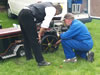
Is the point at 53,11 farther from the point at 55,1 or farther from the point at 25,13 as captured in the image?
the point at 55,1

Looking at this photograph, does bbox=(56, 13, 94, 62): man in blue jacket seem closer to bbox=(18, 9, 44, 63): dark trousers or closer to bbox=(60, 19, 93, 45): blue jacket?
bbox=(60, 19, 93, 45): blue jacket

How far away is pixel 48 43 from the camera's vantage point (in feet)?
18.3

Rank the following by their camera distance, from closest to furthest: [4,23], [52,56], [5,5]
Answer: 1. [52,56]
2. [4,23]
3. [5,5]

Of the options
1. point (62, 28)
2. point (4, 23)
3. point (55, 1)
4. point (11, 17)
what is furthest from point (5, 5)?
point (62, 28)

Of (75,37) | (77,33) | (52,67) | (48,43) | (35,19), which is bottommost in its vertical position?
(52,67)

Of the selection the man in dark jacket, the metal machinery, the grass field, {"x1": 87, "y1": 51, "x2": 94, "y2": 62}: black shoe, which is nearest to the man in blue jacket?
{"x1": 87, "y1": 51, "x2": 94, "y2": 62}: black shoe

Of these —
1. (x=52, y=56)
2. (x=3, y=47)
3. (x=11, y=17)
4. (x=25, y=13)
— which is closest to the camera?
(x=25, y=13)

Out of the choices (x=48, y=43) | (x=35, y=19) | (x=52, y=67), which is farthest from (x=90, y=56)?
(x=35, y=19)

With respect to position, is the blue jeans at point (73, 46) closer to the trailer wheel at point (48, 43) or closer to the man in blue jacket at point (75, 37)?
the man in blue jacket at point (75, 37)

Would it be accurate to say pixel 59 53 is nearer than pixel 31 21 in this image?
No

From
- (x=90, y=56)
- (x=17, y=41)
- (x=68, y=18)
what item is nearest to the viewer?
(x=68, y=18)

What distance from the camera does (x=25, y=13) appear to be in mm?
4652

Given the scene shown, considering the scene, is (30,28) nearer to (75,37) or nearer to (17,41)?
(17,41)

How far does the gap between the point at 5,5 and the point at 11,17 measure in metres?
1.76
